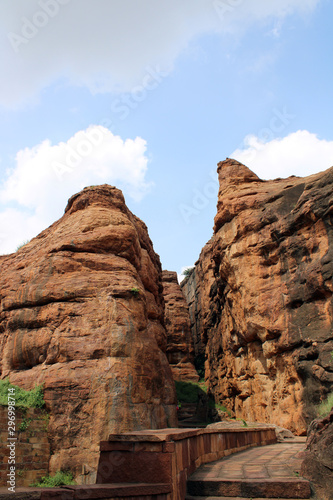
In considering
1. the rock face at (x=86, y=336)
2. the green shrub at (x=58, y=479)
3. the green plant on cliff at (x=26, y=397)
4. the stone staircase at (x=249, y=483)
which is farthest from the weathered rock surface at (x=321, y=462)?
the green plant on cliff at (x=26, y=397)

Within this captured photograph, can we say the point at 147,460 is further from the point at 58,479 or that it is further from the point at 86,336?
the point at 86,336

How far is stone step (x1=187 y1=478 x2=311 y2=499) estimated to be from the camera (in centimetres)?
458

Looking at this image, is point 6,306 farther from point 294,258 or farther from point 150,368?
point 294,258

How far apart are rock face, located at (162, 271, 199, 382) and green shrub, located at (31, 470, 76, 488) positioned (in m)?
23.8

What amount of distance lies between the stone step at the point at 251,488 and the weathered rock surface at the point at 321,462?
136 millimetres

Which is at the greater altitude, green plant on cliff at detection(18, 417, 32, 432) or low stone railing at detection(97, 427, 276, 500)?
low stone railing at detection(97, 427, 276, 500)

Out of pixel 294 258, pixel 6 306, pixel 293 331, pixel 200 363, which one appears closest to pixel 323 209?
pixel 294 258

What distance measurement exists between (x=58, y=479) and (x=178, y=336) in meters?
27.3

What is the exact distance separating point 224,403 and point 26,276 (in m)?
15.1

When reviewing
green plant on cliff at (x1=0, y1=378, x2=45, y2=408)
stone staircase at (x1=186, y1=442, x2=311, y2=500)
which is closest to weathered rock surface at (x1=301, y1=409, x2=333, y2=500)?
stone staircase at (x1=186, y1=442, x2=311, y2=500)

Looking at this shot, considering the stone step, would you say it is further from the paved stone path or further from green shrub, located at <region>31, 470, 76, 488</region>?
green shrub, located at <region>31, 470, 76, 488</region>

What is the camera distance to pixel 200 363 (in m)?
38.1

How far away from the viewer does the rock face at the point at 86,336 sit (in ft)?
39.2

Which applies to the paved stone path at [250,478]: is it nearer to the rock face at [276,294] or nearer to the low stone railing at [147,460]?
the low stone railing at [147,460]
